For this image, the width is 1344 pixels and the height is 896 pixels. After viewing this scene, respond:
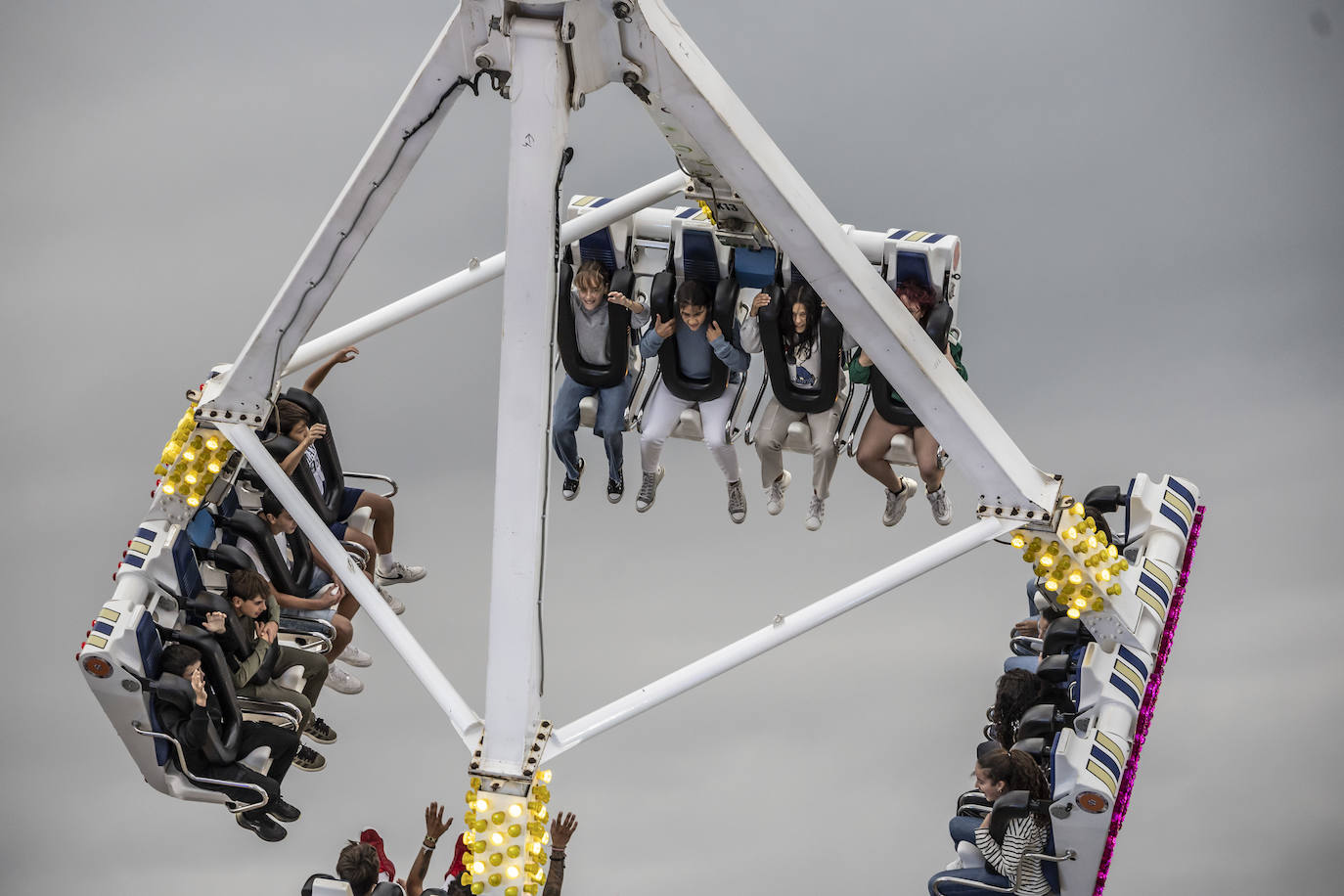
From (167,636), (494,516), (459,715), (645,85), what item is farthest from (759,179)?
(167,636)

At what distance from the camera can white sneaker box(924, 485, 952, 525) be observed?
23719mm

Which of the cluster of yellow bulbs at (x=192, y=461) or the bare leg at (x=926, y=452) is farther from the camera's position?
the bare leg at (x=926, y=452)

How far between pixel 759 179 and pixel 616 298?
2.92 m

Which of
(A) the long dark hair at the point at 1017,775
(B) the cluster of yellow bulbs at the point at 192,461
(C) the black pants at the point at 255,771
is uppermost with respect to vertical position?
(B) the cluster of yellow bulbs at the point at 192,461

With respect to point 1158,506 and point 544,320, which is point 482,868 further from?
point 1158,506

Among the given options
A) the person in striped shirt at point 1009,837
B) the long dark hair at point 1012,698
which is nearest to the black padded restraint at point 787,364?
the long dark hair at point 1012,698

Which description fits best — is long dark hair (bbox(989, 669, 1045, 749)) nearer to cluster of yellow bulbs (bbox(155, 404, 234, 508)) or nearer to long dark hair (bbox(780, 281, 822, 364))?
long dark hair (bbox(780, 281, 822, 364))

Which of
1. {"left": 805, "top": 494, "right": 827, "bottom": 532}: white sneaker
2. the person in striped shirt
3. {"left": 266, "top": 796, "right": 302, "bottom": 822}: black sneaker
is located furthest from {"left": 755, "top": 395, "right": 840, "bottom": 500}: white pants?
{"left": 266, "top": 796, "right": 302, "bottom": 822}: black sneaker

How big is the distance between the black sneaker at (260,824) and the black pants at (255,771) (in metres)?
0.06

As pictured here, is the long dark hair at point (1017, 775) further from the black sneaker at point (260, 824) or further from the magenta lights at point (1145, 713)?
the black sneaker at point (260, 824)

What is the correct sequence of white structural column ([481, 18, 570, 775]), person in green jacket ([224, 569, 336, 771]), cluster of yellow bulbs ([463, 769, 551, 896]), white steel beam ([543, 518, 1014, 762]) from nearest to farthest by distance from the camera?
1. white structural column ([481, 18, 570, 775])
2. cluster of yellow bulbs ([463, 769, 551, 896])
3. white steel beam ([543, 518, 1014, 762])
4. person in green jacket ([224, 569, 336, 771])

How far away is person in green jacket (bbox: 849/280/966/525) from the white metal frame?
1.24 metres

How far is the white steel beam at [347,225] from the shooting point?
20453 mm

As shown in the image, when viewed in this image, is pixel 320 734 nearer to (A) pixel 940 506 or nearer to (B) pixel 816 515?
(B) pixel 816 515
